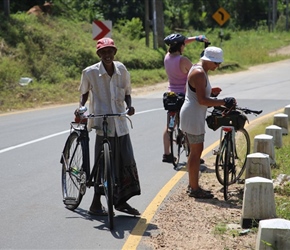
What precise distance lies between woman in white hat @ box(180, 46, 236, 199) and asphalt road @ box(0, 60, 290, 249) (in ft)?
2.19

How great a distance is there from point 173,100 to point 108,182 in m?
3.53

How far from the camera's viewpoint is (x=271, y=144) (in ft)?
33.5

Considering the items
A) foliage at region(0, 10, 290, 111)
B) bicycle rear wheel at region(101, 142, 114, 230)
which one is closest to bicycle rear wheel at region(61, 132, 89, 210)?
bicycle rear wheel at region(101, 142, 114, 230)

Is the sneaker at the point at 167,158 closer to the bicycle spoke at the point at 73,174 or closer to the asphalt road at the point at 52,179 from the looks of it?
the asphalt road at the point at 52,179

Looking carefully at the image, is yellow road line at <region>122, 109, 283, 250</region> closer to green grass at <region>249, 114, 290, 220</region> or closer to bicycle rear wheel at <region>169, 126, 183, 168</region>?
bicycle rear wheel at <region>169, 126, 183, 168</region>

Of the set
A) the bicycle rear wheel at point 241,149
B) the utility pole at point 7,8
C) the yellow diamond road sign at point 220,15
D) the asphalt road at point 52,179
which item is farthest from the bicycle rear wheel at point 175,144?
the yellow diamond road sign at point 220,15

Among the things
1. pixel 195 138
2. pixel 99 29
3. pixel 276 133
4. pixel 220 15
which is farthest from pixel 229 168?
pixel 220 15

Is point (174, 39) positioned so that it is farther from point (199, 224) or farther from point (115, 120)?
point (199, 224)

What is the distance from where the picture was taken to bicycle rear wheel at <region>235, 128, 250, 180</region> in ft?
30.9

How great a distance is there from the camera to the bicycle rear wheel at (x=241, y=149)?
30.9 feet

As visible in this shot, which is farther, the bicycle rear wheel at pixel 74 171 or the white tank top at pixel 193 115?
the white tank top at pixel 193 115

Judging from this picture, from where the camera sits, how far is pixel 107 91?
7766mm

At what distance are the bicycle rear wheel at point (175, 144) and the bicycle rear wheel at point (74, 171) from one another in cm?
278

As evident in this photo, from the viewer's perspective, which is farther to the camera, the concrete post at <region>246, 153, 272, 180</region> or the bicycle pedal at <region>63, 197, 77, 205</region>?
the concrete post at <region>246, 153, 272, 180</region>
